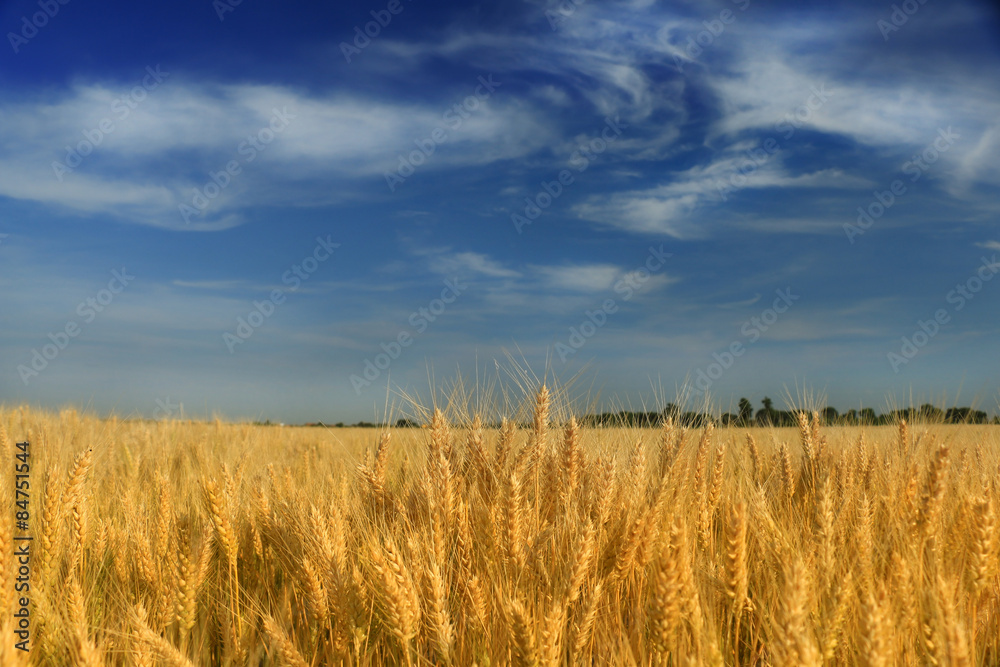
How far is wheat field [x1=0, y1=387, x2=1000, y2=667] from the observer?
6.06ft

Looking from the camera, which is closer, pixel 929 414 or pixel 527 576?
pixel 527 576

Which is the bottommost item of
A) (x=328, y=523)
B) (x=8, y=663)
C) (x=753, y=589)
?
(x=753, y=589)

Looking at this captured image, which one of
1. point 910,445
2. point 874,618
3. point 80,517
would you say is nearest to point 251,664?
point 80,517

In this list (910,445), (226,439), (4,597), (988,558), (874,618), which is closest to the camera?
(874,618)

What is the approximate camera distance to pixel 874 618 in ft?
4.58

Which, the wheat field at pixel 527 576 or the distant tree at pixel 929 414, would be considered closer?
the wheat field at pixel 527 576

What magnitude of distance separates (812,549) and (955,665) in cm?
114

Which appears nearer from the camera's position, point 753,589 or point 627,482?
point 753,589

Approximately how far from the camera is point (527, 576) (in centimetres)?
236

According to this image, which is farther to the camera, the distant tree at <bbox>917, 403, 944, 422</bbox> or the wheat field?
the distant tree at <bbox>917, 403, 944, 422</bbox>

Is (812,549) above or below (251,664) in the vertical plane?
above

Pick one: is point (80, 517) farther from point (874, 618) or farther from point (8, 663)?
point (874, 618)

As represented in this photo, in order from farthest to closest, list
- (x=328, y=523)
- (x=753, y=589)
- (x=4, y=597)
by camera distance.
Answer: (x=753, y=589) → (x=328, y=523) → (x=4, y=597)

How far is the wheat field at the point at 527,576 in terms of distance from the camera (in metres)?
1.85
